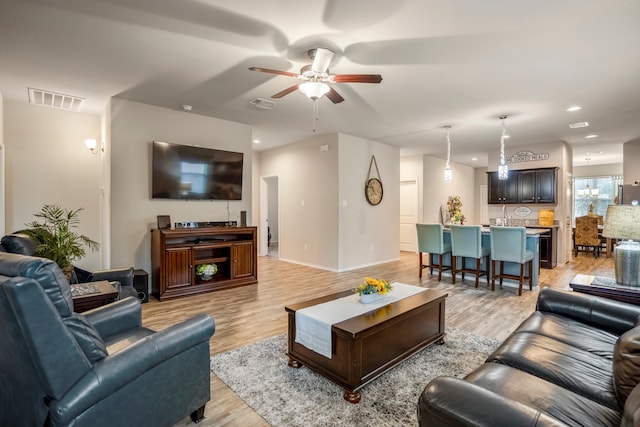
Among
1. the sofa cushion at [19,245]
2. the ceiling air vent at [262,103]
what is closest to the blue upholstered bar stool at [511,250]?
the ceiling air vent at [262,103]

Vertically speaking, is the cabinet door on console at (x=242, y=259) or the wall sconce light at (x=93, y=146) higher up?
the wall sconce light at (x=93, y=146)

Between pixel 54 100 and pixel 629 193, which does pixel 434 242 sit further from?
pixel 54 100

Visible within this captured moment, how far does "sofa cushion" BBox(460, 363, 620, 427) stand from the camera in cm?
120

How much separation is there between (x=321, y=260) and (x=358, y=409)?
457 cm

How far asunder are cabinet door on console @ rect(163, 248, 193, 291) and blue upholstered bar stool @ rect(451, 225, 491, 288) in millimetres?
4029

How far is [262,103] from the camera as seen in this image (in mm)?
4383

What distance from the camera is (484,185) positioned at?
10.9 metres

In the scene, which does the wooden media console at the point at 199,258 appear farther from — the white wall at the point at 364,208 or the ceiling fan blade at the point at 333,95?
the ceiling fan blade at the point at 333,95

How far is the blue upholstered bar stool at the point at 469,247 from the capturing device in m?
4.89

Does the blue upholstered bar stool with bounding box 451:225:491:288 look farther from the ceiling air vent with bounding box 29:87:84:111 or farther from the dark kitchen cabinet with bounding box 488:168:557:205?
the ceiling air vent with bounding box 29:87:84:111

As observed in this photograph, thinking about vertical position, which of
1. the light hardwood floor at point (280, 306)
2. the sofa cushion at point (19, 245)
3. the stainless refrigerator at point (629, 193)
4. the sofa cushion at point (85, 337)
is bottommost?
the light hardwood floor at point (280, 306)

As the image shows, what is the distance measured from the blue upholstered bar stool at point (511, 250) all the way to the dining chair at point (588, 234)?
4661mm

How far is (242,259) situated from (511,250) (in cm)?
396

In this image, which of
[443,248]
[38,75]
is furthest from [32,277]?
[443,248]
